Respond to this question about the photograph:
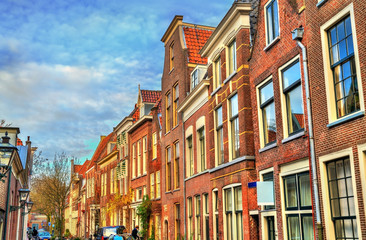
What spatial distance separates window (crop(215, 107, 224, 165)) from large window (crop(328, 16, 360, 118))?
9.18 metres

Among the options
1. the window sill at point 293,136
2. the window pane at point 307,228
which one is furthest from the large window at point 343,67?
the window pane at point 307,228

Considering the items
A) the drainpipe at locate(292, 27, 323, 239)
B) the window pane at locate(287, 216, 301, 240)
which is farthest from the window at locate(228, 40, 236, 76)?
the window pane at locate(287, 216, 301, 240)

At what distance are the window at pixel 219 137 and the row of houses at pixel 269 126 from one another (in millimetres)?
48

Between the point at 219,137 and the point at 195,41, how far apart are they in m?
11.1

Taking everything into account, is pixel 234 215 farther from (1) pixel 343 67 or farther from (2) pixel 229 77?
(1) pixel 343 67

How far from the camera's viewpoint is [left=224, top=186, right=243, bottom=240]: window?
57.7 ft

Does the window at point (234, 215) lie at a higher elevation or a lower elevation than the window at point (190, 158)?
lower

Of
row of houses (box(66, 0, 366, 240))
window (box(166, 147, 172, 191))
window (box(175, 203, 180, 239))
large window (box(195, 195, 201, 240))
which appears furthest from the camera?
window (box(166, 147, 172, 191))

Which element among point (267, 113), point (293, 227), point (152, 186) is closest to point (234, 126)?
point (267, 113)

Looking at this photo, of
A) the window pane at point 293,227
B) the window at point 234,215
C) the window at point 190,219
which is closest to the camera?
the window pane at point 293,227

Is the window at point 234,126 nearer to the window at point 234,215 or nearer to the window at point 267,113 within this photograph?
the window at point 234,215

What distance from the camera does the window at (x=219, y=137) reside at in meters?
20.1

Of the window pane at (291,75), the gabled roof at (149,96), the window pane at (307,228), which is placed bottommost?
the window pane at (307,228)

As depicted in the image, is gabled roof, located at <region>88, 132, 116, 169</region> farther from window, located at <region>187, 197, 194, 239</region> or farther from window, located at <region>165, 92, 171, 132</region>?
window, located at <region>187, 197, 194, 239</region>
